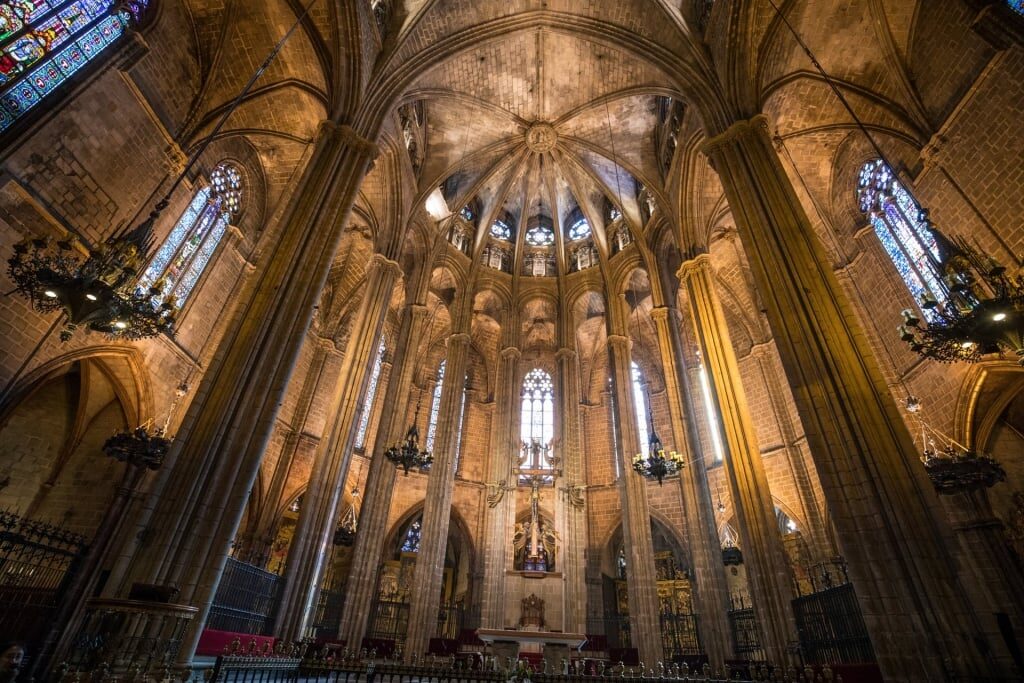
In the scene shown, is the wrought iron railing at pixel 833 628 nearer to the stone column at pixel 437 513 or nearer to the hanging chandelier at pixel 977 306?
the hanging chandelier at pixel 977 306

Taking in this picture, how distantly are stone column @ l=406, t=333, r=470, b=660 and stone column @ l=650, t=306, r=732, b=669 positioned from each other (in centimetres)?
662

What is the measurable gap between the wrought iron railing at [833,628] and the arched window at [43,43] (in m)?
15.7

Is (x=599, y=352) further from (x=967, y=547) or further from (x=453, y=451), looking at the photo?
(x=967, y=547)

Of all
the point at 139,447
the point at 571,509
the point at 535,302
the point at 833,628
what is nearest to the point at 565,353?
the point at 535,302

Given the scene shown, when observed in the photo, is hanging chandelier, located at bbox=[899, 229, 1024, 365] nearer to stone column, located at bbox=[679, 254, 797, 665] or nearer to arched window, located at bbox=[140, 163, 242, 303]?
stone column, located at bbox=[679, 254, 797, 665]

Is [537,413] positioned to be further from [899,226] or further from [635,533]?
[899,226]

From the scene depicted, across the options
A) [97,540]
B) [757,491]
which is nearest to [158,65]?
[97,540]

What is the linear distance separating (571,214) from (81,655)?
2065cm

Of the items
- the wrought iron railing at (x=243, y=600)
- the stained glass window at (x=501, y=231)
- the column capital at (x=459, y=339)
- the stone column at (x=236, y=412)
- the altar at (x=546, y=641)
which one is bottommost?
the altar at (x=546, y=641)

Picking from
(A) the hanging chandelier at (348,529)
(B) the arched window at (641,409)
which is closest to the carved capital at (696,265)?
(B) the arched window at (641,409)

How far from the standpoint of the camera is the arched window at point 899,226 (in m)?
11.5

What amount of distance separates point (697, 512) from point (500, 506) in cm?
573

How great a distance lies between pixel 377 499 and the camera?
42.2 ft

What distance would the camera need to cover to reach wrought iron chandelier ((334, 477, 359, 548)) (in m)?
15.2
